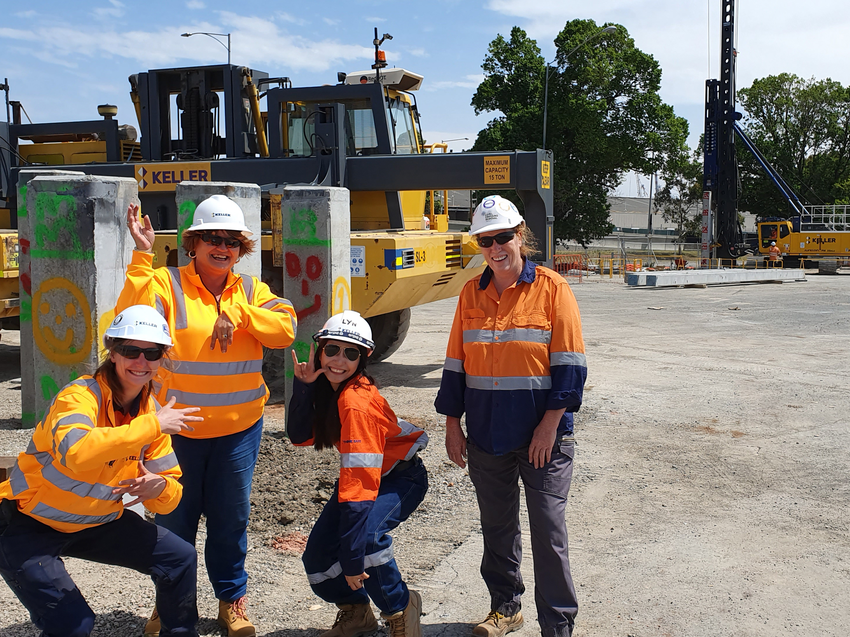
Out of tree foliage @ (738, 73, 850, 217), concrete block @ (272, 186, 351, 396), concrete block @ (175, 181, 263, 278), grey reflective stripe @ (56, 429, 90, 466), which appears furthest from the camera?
tree foliage @ (738, 73, 850, 217)

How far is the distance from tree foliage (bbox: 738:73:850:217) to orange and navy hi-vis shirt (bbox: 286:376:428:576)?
46405 mm

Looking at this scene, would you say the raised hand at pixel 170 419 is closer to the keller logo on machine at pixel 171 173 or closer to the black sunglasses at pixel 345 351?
the black sunglasses at pixel 345 351

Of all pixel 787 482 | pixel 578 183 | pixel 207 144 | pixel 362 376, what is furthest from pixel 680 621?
pixel 578 183

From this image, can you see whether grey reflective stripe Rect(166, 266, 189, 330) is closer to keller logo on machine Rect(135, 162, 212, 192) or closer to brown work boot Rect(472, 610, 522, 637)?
brown work boot Rect(472, 610, 522, 637)

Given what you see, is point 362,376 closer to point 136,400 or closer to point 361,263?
point 136,400

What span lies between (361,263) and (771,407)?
4.44 m

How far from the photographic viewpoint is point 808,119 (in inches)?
1832

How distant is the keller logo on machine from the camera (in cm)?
954

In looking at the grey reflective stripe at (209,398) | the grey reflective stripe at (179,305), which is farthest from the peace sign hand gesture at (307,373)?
the grey reflective stripe at (179,305)

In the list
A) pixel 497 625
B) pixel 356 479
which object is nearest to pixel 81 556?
pixel 356 479

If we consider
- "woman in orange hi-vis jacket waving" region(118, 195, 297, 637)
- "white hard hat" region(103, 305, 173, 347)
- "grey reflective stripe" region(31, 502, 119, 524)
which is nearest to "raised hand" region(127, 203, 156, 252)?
"woman in orange hi-vis jacket waving" region(118, 195, 297, 637)

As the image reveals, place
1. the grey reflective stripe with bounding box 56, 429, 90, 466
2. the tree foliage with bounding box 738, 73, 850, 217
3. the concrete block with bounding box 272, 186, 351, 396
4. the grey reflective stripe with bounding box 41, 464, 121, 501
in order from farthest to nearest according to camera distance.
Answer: the tree foliage with bounding box 738, 73, 850, 217, the concrete block with bounding box 272, 186, 351, 396, the grey reflective stripe with bounding box 41, 464, 121, 501, the grey reflective stripe with bounding box 56, 429, 90, 466

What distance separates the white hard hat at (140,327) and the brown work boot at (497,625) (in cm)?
188

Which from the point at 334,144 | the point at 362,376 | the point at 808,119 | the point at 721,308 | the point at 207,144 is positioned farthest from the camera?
the point at 808,119
